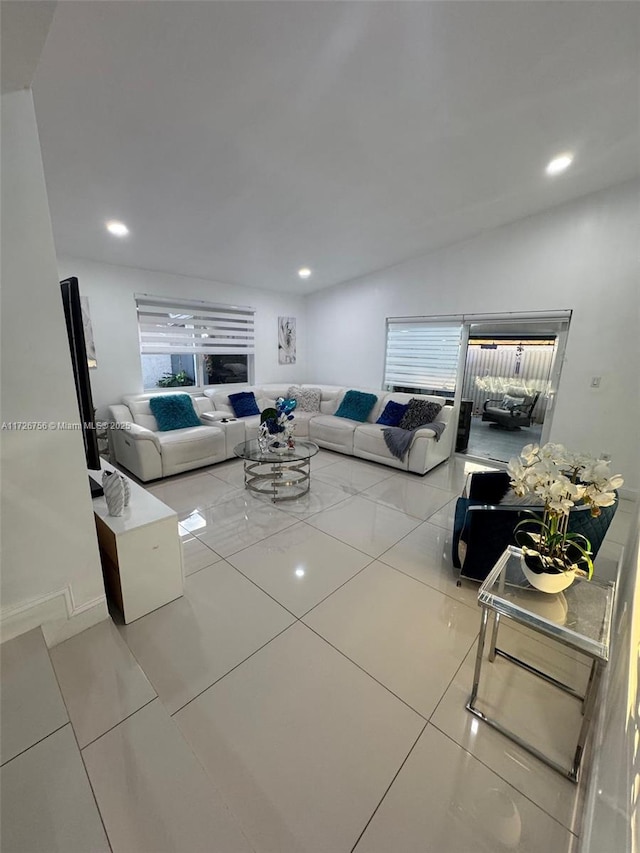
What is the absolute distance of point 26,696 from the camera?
3.74 feet

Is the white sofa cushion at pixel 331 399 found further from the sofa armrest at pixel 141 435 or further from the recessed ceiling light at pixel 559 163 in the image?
the recessed ceiling light at pixel 559 163

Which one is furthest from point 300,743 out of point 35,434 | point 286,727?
point 35,434

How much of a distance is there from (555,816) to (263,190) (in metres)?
3.83

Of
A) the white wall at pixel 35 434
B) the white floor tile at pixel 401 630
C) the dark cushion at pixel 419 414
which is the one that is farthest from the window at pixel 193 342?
the white floor tile at pixel 401 630

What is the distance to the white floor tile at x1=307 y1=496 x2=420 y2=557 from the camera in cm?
255

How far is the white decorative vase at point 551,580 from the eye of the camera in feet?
4.33

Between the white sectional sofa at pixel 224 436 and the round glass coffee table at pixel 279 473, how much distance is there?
594mm

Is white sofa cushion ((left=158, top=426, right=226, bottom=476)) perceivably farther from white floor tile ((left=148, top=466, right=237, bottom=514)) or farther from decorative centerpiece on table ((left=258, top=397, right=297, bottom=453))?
decorative centerpiece on table ((left=258, top=397, right=297, bottom=453))

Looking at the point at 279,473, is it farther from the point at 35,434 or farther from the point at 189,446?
the point at 35,434

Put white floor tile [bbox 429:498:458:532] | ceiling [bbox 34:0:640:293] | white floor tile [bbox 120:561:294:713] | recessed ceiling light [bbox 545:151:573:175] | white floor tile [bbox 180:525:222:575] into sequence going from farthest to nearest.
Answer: white floor tile [bbox 429:498:458:532]
recessed ceiling light [bbox 545:151:573:175]
white floor tile [bbox 180:525:222:575]
ceiling [bbox 34:0:640:293]
white floor tile [bbox 120:561:294:713]

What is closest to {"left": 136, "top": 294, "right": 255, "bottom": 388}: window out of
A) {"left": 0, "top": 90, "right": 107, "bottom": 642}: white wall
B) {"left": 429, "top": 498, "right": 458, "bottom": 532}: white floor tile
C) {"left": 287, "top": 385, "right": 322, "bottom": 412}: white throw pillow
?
{"left": 287, "top": 385, "right": 322, "bottom": 412}: white throw pillow

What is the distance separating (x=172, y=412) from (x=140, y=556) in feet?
8.48

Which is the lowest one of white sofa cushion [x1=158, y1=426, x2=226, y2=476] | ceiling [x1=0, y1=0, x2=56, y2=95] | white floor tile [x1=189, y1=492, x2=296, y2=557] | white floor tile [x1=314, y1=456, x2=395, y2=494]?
white floor tile [x1=189, y1=492, x2=296, y2=557]

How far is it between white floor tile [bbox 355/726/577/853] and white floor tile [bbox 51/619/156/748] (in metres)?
0.92
